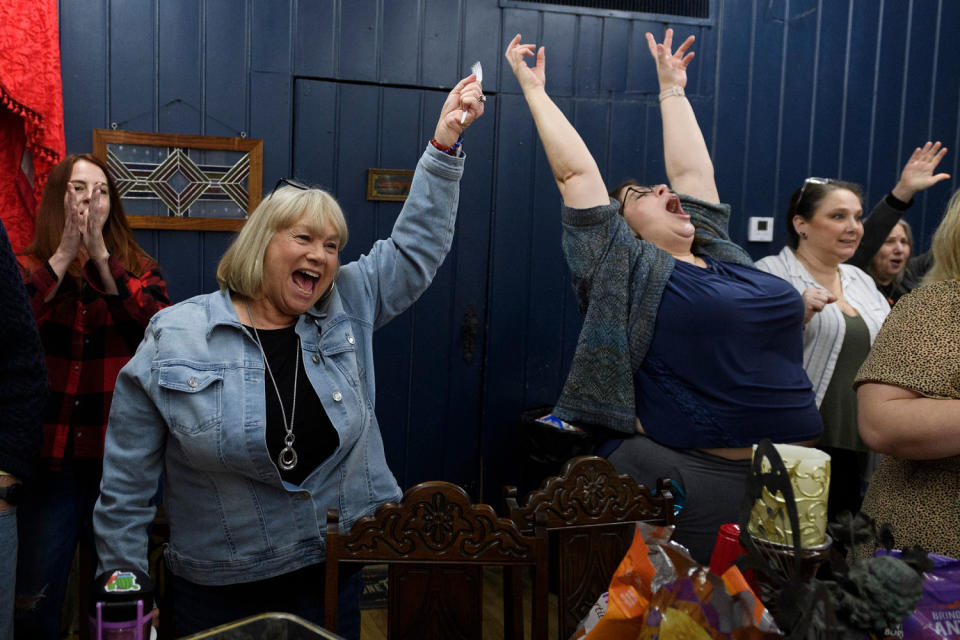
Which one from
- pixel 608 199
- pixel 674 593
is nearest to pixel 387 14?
pixel 608 199

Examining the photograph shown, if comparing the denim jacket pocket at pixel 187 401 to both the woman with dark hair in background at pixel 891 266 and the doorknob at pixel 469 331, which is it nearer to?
the doorknob at pixel 469 331

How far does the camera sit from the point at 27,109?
2.63 metres

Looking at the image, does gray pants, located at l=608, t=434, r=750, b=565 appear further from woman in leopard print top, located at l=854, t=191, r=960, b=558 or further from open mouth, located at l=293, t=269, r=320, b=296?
open mouth, located at l=293, t=269, r=320, b=296

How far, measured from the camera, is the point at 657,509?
149cm

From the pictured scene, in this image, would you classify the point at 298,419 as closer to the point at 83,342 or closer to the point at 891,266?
the point at 83,342

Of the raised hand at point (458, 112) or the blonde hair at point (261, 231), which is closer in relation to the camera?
the blonde hair at point (261, 231)

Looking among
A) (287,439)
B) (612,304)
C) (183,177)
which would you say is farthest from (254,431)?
(183,177)

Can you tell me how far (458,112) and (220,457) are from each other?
0.80m

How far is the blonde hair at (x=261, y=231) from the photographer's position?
147cm

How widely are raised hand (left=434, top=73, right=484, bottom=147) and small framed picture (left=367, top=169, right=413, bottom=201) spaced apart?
156 centimetres

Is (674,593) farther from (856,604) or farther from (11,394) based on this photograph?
(11,394)

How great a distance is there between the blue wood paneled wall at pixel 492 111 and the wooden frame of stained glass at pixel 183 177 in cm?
5

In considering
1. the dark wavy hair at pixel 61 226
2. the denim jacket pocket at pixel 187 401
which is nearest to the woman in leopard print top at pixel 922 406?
the denim jacket pocket at pixel 187 401

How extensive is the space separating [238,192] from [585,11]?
5.29ft
